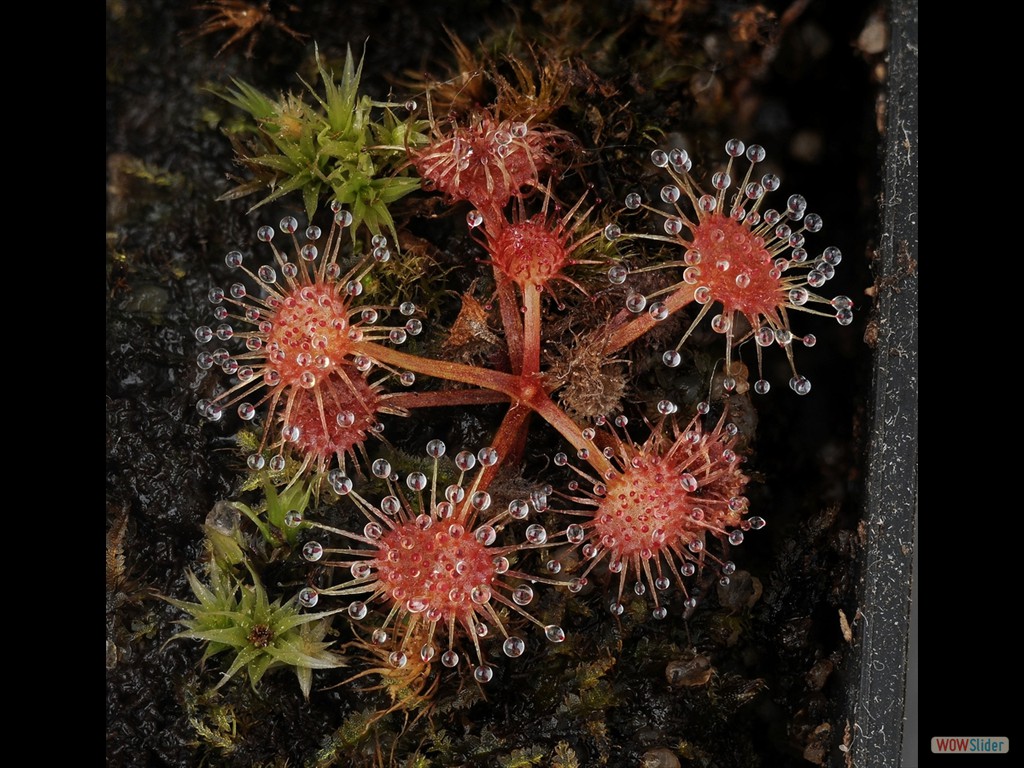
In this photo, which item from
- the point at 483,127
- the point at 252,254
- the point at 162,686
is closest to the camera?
the point at 483,127

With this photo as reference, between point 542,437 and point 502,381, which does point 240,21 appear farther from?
point 542,437

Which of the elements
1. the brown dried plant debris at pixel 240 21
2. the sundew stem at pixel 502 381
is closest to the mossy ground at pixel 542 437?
the brown dried plant debris at pixel 240 21

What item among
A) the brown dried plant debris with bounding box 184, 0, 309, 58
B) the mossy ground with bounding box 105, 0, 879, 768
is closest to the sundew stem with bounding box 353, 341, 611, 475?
the mossy ground with bounding box 105, 0, 879, 768

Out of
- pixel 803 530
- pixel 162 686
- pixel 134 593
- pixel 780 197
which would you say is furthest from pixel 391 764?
pixel 780 197

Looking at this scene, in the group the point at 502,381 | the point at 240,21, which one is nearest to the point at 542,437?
the point at 502,381

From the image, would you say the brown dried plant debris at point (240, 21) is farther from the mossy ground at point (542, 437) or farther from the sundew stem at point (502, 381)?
the sundew stem at point (502, 381)

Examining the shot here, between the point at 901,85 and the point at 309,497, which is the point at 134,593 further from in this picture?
the point at 901,85

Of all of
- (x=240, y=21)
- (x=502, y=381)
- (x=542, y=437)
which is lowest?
(x=542, y=437)

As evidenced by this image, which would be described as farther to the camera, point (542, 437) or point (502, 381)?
point (542, 437)
